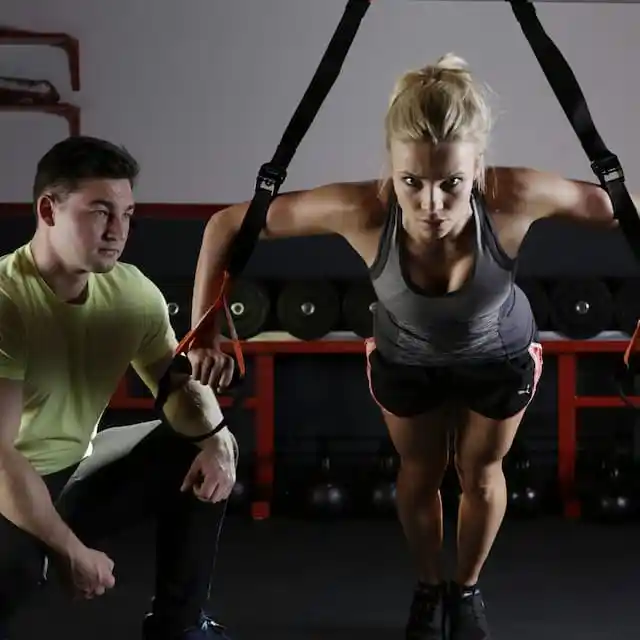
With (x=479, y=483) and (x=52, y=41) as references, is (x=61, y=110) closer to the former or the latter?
(x=52, y=41)

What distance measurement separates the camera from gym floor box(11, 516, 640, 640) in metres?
2.35

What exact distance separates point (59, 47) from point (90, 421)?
2.31 m

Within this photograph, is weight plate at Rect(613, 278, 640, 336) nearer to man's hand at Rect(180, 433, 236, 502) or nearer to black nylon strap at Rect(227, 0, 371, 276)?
man's hand at Rect(180, 433, 236, 502)

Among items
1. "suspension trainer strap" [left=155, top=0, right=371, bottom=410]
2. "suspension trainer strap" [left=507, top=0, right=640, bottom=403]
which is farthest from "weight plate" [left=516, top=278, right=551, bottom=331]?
"suspension trainer strap" [left=155, top=0, right=371, bottom=410]

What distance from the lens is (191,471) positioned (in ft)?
5.89

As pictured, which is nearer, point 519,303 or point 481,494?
point 519,303

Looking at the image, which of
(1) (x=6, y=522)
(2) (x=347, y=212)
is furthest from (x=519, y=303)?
(1) (x=6, y=522)

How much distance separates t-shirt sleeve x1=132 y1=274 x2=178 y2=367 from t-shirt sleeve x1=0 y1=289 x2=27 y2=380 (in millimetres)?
262

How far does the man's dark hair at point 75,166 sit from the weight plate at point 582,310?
2.20 m

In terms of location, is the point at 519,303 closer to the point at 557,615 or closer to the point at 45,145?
the point at 557,615

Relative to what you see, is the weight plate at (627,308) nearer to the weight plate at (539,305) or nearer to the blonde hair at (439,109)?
the weight plate at (539,305)

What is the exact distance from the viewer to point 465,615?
6.53 ft

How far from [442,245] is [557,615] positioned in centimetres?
128

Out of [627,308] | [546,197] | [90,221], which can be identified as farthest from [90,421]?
[627,308]
